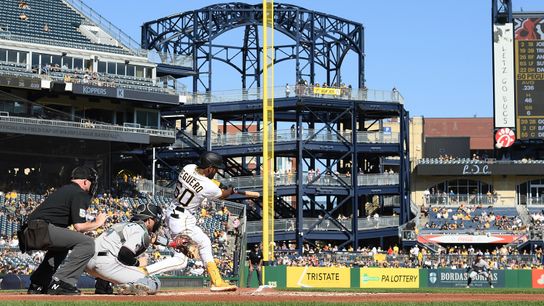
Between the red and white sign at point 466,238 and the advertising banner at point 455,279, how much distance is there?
12.5 metres

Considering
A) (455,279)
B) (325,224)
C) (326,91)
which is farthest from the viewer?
(326,91)

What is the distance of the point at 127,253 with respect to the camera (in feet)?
49.9

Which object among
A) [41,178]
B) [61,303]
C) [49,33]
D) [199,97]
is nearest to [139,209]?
[61,303]

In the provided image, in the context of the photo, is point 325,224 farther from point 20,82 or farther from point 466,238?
point 20,82

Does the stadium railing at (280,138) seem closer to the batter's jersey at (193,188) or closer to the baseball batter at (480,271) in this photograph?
the baseball batter at (480,271)

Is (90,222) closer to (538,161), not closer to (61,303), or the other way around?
(61,303)

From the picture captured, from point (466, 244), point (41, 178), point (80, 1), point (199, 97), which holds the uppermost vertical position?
point (80, 1)

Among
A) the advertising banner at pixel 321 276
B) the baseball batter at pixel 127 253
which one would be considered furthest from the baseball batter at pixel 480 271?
the baseball batter at pixel 127 253

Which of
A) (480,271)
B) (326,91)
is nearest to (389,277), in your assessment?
(480,271)

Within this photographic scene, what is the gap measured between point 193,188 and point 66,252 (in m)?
2.28

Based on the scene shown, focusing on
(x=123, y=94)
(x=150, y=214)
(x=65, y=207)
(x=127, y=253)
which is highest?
(x=123, y=94)

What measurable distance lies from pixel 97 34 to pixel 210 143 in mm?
8497

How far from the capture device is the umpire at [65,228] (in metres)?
14.4

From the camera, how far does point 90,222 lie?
14570 millimetres
